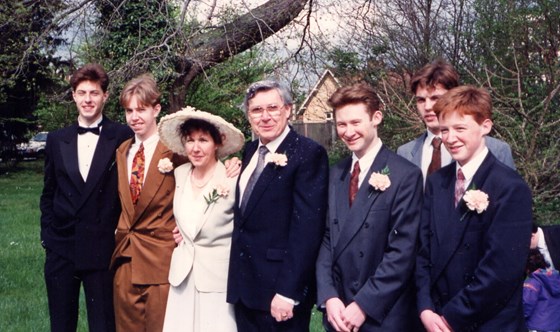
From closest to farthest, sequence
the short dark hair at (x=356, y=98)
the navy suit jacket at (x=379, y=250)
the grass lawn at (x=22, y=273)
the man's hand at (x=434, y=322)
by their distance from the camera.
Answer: the man's hand at (x=434, y=322) → the navy suit jacket at (x=379, y=250) → the short dark hair at (x=356, y=98) → the grass lawn at (x=22, y=273)

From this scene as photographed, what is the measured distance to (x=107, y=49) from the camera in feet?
40.3

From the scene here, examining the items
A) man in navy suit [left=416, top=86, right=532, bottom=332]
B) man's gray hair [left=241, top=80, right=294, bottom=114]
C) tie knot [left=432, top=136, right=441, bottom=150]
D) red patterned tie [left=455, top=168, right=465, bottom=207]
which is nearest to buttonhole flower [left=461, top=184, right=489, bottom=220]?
man in navy suit [left=416, top=86, right=532, bottom=332]

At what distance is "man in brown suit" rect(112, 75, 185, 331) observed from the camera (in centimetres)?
457

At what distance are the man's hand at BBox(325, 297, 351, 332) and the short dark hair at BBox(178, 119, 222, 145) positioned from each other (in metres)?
1.34

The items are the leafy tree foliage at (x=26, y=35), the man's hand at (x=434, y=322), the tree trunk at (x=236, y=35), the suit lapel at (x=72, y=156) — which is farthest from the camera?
the leafy tree foliage at (x=26, y=35)

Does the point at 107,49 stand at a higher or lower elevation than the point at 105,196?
higher

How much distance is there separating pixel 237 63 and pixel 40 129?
19862 millimetres

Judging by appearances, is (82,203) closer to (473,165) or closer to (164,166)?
(164,166)

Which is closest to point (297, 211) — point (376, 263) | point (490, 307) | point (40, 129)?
point (376, 263)

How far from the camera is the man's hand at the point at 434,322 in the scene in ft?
11.6

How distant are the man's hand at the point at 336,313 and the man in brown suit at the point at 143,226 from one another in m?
1.27

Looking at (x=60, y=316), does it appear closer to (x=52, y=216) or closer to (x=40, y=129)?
(x=52, y=216)

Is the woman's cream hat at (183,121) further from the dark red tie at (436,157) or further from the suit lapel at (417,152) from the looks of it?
the dark red tie at (436,157)

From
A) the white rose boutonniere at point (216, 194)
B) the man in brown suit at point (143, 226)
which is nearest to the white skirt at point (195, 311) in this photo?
the man in brown suit at point (143, 226)
